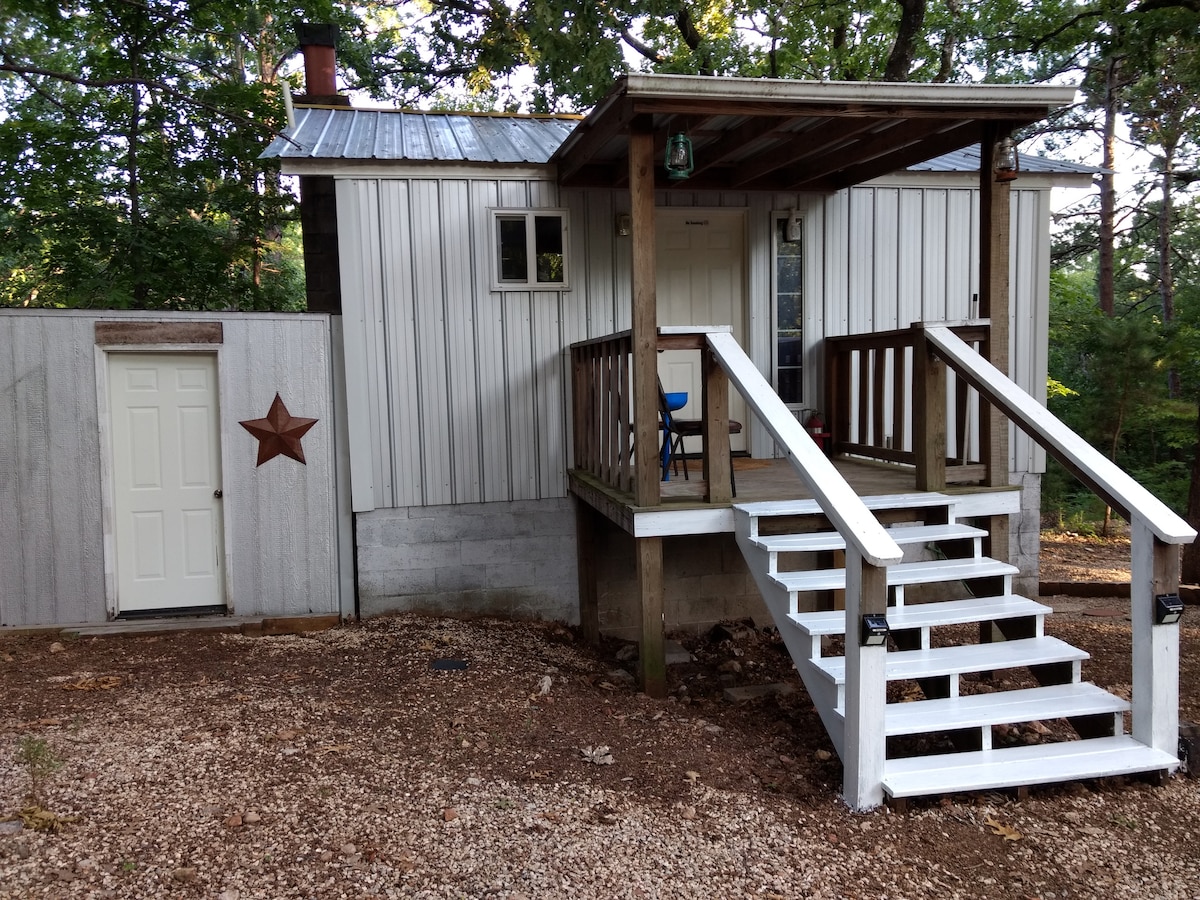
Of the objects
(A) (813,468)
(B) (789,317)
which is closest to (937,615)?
(A) (813,468)

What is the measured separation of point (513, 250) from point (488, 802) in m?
4.08

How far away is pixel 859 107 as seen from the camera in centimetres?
453

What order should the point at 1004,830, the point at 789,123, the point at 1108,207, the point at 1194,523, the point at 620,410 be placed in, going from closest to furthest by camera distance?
the point at 1004,830 < the point at 789,123 < the point at 620,410 < the point at 1194,523 < the point at 1108,207

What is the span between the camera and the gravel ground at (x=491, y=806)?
2.88m

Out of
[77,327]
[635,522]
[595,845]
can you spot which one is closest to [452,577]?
[635,522]

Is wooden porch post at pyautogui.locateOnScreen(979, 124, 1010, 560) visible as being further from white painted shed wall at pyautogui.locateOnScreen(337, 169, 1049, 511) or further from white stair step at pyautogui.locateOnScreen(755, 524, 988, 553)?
white painted shed wall at pyautogui.locateOnScreen(337, 169, 1049, 511)

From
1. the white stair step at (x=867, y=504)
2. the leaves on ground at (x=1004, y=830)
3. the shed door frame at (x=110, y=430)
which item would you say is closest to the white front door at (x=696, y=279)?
the white stair step at (x=867, y=504)

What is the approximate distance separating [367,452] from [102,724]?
2517 millimetres

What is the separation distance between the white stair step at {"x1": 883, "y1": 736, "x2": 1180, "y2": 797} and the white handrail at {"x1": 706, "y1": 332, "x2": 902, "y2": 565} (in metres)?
0.91

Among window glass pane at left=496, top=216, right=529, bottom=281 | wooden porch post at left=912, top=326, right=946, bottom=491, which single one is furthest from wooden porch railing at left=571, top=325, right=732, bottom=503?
wooden porch post at left=912, top=326, right=946, bottom=491

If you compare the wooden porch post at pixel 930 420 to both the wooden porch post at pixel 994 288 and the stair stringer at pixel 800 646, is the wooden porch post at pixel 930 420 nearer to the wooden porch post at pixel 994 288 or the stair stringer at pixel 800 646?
the wooden porch post at pixel 994 288

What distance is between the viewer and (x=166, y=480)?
597cm

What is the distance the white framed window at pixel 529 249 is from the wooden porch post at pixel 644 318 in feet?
6.00

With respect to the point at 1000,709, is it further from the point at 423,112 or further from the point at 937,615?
the point at 423,112
